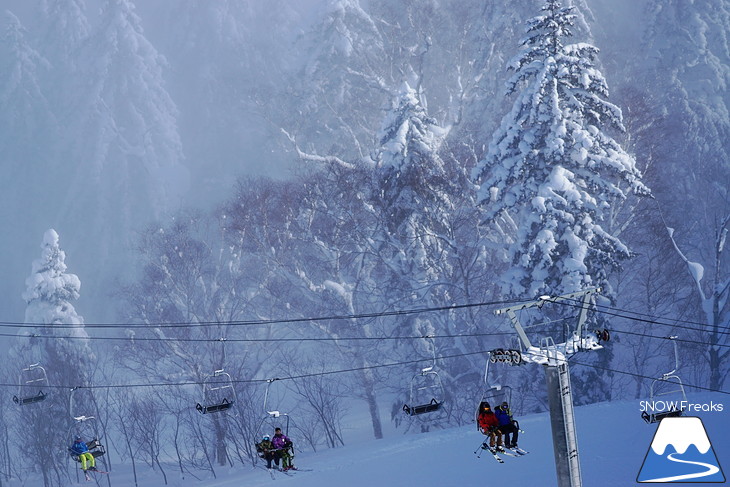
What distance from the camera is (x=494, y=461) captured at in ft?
97.6

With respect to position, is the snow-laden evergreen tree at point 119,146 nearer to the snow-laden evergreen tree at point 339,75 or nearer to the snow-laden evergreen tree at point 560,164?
the snow-laden evergreen tree at point 339,75

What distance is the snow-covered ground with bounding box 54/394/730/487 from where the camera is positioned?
1071 inches

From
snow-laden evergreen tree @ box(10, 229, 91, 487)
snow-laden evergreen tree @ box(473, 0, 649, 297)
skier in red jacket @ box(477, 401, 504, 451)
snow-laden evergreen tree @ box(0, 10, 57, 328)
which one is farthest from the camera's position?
snow-laden evergreen tree @ box(0, 10, 57, 328)

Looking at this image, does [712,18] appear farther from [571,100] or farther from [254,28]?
[254,28]

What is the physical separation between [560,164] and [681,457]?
427 inches

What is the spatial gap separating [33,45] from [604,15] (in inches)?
2005

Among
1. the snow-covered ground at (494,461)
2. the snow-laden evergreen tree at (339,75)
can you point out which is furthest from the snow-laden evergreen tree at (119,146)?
the snow-covered ground at (494,461)

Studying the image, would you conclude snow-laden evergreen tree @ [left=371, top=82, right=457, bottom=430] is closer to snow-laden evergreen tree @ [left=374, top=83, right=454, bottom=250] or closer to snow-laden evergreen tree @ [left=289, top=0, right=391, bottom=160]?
snow-laden evergreen tree @ [left=374, top=83, right=454, bottom=250]

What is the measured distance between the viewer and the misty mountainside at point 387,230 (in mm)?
32281

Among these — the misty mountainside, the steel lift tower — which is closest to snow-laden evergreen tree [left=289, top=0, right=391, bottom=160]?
the misty mountainside

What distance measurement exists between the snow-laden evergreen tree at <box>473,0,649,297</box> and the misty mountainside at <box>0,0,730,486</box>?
97 millimetres

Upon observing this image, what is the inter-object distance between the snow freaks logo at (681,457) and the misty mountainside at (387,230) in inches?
165

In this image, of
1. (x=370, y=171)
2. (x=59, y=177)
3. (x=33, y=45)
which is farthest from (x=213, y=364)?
(x=33, y=45)

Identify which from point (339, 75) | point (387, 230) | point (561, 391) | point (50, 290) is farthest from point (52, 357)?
point (561, 391)
